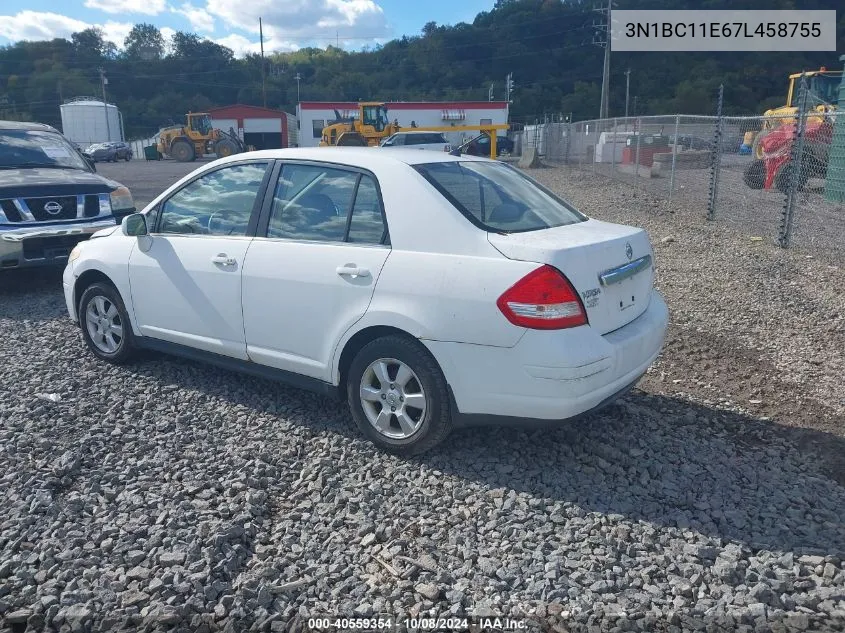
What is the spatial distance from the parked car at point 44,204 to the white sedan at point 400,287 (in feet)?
10.0

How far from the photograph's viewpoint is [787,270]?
822 centimetres

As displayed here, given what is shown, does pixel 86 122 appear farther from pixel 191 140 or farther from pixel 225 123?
pixel 191 140

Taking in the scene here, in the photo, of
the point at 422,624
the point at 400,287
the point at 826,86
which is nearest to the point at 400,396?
the point at 400,287

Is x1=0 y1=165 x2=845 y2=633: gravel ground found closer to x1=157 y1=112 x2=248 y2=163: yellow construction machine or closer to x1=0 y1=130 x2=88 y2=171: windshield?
x1=0 y1=130 x2=88 y2=171: windshield

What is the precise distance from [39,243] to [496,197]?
5.49m

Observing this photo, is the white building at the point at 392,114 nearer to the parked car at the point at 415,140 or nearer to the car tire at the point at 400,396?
the parked car at the point at 415,140

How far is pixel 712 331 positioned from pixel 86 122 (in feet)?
227

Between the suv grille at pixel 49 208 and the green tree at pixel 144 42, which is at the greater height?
the green tree at pixel 144 42

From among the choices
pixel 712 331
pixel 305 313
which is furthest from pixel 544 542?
pixel 712 331

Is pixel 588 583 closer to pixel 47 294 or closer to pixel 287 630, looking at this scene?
pixel 287 630

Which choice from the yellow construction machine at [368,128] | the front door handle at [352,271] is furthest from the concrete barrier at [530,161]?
the front door handle at [352,271]

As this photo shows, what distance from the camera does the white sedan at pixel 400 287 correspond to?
11.3ft

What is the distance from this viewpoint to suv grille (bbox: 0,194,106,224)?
7398mm

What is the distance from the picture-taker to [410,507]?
343 centimetres
